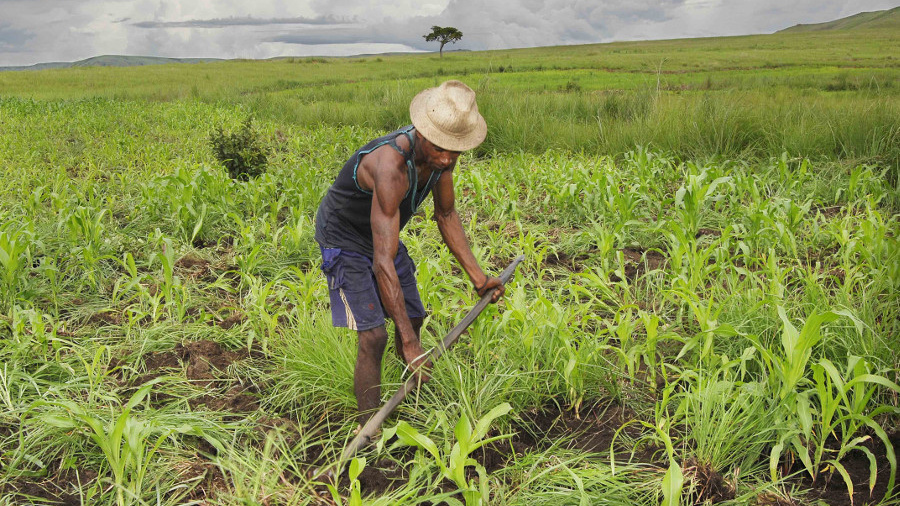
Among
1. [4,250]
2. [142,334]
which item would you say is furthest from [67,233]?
A: [142,334]

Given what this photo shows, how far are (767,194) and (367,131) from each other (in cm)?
635

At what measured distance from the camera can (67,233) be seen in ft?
15.1

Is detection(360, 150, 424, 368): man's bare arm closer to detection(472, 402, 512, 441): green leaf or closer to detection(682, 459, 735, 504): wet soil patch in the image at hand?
detection(472, 402, 512, 441): green leaf

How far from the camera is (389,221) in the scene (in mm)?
2178

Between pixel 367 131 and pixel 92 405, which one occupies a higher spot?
pixel 367 131

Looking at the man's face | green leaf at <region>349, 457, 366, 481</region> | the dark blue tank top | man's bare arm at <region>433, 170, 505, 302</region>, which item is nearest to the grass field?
green leaf at <region>349, 457, 366, 481</region>

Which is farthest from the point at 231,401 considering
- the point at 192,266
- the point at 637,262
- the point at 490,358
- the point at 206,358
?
the point at 637,262

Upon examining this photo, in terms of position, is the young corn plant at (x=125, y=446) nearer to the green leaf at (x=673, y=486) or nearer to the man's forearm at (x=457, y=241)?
the man's forearm at (x=457, y=241)

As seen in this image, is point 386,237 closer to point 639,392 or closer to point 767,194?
point 639,392

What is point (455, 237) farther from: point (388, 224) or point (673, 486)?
Answer: point (673, 486)

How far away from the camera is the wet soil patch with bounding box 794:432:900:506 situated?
2.07 m

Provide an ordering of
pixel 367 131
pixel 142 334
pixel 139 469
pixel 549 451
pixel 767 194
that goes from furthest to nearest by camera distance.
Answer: pixel 367 131 < pixel 767 194 < pixel 142 334 < pixel 549 451 < pixel 139 469

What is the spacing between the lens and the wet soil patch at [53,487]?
85.2 inches

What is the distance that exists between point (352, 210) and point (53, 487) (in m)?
1.51
